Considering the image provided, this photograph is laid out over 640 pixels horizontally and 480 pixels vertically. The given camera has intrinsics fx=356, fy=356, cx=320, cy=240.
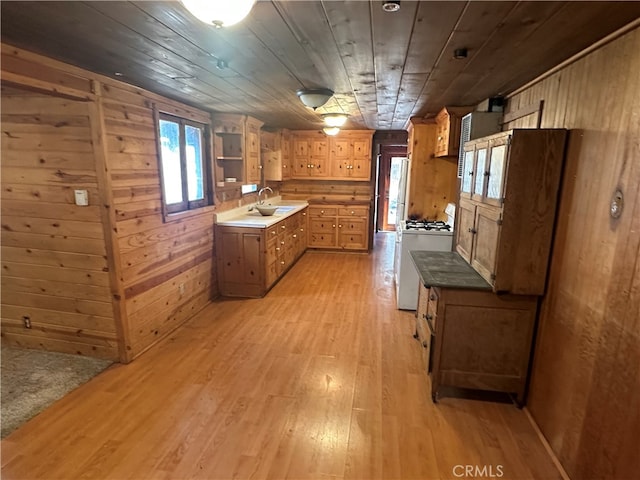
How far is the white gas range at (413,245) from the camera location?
3782 millimetres

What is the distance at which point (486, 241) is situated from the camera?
2402 millimetres

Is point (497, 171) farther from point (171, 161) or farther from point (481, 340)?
point (171, 161)

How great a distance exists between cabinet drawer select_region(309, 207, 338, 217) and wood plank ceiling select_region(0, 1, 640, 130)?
3699 millimetres

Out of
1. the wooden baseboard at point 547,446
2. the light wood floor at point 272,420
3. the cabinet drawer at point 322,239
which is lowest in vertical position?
the light wood floor at point 272,420

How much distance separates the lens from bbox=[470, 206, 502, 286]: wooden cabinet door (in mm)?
2229

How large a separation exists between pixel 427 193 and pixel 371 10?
3.43 metres

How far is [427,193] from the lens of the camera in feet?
15.2

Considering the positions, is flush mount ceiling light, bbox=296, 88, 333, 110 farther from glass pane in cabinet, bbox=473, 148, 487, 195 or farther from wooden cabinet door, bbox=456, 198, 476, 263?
wooden cabinet door, bbox=456, 198, 476, 263

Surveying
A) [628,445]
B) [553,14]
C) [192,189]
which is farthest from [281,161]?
[628,445]

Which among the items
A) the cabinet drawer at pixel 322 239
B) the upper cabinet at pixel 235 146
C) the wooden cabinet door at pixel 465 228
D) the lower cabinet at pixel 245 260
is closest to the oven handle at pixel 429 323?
the wooden cabinet door at pixel 465 228

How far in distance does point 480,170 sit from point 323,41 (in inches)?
57.6

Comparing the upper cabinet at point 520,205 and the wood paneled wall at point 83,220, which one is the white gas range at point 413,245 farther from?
the wood paneled wall at point 83,220

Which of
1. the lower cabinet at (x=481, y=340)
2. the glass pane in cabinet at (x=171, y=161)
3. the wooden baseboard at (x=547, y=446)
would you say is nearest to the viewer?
the wooden baseboard at (x=547, y=446)

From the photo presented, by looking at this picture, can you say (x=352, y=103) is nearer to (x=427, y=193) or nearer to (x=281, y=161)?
(x=427, y=193)
